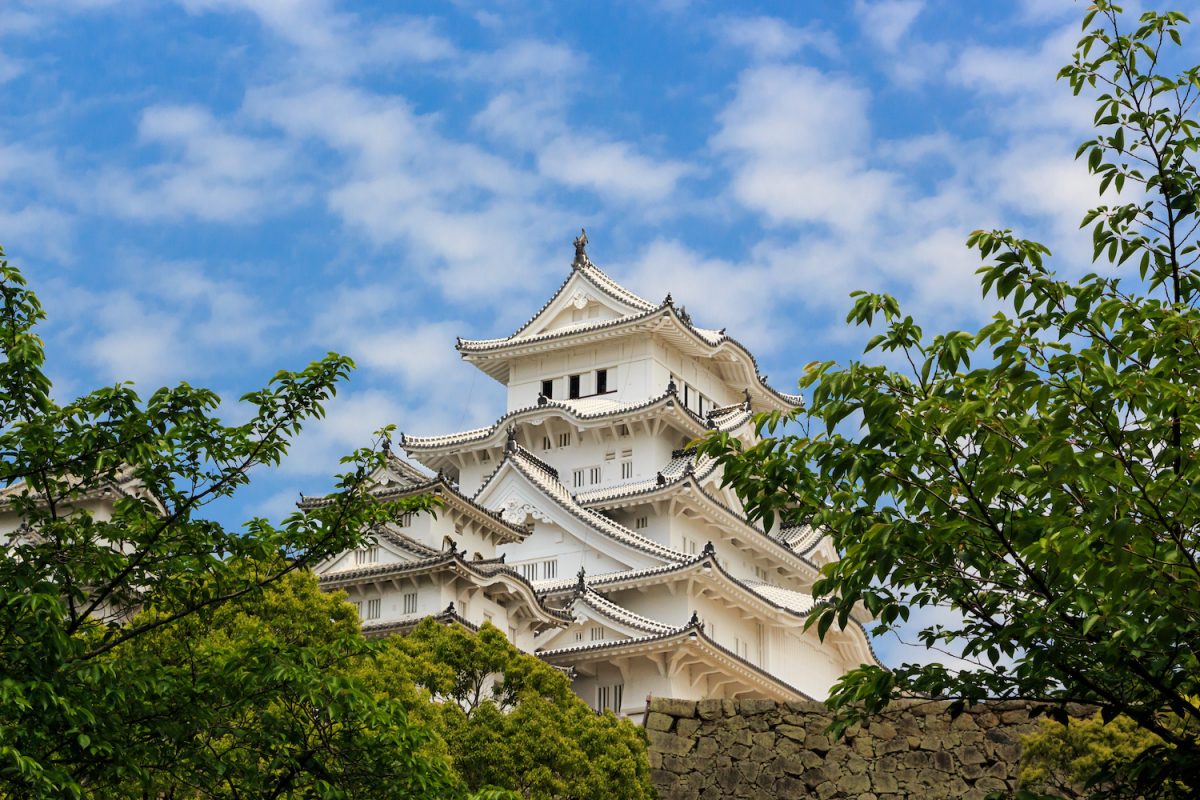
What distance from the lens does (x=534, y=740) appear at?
965 inches

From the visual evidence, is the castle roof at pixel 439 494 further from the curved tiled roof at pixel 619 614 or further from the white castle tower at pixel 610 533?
the curved tiled roof at pixel 619 614

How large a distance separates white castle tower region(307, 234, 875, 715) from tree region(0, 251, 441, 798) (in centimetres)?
2702

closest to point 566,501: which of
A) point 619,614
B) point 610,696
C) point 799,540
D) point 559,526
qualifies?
point 559,526

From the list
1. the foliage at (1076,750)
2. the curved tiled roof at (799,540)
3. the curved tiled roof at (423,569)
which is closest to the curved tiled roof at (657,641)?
the curved tiled roof at (423,569)

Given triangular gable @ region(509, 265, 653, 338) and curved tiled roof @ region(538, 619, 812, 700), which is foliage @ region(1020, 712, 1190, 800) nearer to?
curved tiled roof @ region(538, 619, 812, 700)

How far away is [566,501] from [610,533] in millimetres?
2146

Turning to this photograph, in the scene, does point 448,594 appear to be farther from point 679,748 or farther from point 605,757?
point 679,748

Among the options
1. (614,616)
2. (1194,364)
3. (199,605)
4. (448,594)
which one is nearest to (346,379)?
(199,605)

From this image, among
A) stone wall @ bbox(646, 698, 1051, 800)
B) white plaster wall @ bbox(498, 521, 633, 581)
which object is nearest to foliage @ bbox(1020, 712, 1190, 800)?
stone wall @ bbox(646, 698, 1051, 800)

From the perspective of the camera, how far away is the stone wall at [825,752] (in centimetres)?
1788

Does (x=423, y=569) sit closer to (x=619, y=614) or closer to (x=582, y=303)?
(x=619, y=614)

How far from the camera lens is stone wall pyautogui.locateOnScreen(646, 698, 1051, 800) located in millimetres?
17875

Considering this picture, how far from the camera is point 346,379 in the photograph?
13141 millimetres

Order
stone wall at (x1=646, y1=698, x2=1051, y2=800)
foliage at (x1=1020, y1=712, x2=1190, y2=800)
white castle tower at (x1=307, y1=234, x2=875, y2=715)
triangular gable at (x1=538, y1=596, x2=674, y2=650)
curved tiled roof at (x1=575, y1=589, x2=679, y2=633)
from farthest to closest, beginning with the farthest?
triangular gable at (x1=538, y1=596, x2=674, y2=650)
curved tiled roof at (x1=575, y1=589, x2=679, y2=633)
white castle tower at (x1=307, y1=234, x2=875, y2=715)
stone wall at (x1=646, y1=698, x2=1051, y2=800)
foliage at (x1=1020, y1=712, x2=1190, y2=800)
